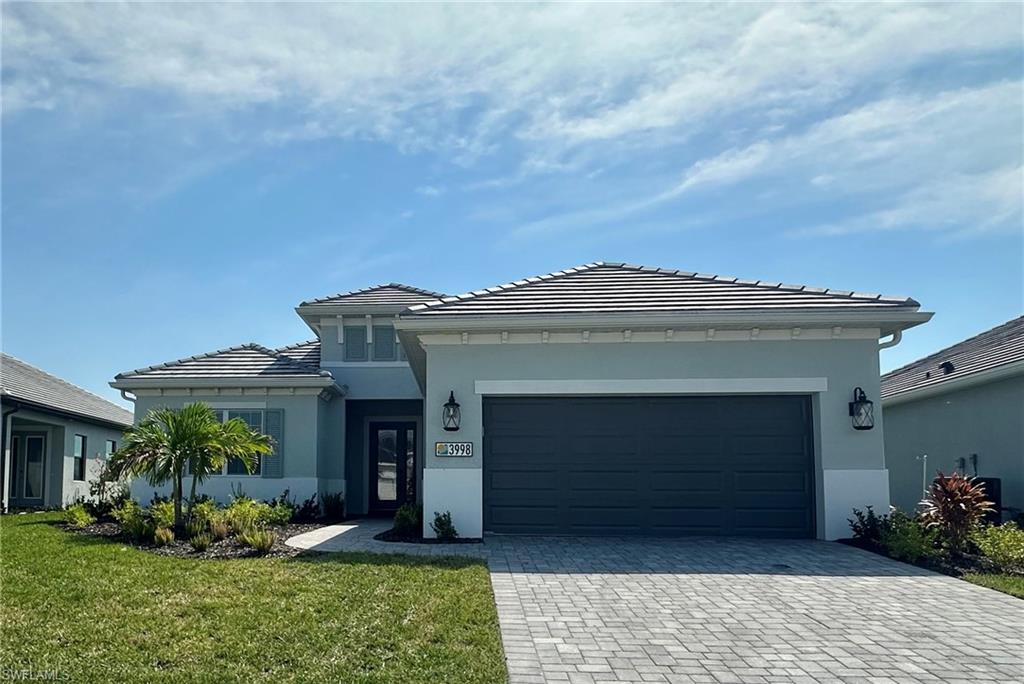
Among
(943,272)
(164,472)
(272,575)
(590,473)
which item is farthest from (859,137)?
(164,472)

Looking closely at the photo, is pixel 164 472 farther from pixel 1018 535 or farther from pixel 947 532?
pixel 1018 535

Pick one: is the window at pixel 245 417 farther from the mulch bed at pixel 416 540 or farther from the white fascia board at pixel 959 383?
the white fascia board at pixel 959 383

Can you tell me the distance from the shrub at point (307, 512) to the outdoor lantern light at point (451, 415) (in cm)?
541

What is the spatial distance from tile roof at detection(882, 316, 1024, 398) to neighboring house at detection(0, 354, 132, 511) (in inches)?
798

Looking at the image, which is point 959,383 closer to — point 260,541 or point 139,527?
point 260,541

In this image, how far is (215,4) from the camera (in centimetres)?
859

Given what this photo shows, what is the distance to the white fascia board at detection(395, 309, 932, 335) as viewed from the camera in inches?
454

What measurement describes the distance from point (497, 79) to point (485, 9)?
170cm

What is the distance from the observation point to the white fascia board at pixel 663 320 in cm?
1154

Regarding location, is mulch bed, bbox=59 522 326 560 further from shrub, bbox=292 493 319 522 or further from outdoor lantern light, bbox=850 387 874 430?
outdoor lantern light, bbox=850 387 874 430

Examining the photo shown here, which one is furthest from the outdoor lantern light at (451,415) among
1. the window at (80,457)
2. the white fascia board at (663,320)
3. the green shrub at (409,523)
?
the window at (80,457)

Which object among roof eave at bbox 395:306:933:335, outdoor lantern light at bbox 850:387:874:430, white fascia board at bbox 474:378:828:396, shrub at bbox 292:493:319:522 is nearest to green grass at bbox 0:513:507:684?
white fascia board at bbox 474:378:828:396

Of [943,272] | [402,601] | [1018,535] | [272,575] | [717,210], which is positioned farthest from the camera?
[943,272]

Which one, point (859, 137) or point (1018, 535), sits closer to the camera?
point (1018, 535)
